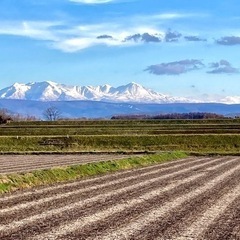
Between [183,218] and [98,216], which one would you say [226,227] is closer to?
[183,218]

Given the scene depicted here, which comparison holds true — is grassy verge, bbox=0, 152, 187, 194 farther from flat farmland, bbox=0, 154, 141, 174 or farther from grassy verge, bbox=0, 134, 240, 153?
grassy verge, bbox=0, 134, 240, 153

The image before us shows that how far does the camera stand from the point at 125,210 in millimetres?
15625

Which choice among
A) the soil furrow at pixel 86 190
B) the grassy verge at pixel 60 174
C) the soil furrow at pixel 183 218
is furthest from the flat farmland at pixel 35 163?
the soil furrow at pixel 183 218

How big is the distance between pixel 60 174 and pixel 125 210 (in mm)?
11021

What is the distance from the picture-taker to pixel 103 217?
14.3 metres

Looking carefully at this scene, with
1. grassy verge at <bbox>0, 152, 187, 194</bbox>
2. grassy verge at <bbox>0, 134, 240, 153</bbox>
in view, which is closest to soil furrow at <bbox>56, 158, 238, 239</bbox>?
grassy verge at <bbox>0, 152, 187, 194</bbox>

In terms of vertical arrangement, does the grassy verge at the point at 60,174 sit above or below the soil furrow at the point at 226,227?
below

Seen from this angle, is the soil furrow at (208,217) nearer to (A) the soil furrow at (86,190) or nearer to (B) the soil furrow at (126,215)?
(B) the soil furrow at (126,215)

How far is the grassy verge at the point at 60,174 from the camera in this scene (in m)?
22.0

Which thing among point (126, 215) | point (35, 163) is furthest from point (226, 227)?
point (35, 163)

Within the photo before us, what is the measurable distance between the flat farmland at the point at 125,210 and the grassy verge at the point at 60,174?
45.1 inches

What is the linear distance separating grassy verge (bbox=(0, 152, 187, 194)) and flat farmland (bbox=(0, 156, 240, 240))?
1.15 meters

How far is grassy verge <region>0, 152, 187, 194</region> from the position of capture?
22.0 m

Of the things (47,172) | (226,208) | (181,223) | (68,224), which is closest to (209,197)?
(226,208)
